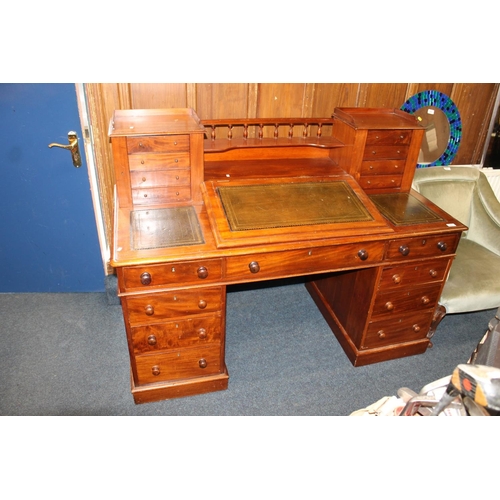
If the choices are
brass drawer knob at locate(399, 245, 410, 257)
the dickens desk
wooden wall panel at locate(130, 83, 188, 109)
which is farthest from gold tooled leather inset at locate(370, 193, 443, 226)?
wooden wall panel at locate(130, 83, 188, 109)

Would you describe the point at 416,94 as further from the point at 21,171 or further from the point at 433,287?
the point at 21,171

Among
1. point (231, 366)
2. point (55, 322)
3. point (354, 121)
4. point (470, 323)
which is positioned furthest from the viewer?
point (470, 323)

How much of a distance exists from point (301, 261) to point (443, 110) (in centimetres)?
194

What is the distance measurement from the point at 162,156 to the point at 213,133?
463mm

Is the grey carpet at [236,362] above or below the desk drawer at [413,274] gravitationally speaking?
below

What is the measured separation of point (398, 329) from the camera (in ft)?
9.07

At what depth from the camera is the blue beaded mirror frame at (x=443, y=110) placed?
3127 mm

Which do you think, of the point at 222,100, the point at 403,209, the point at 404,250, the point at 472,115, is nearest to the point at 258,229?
the point at 404,250

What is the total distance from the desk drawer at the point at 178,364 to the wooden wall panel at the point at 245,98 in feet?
3.86

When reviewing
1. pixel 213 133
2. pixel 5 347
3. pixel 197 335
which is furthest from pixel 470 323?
pixel 5 347

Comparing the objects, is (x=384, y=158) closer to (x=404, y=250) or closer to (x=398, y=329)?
(x=404, y=250)

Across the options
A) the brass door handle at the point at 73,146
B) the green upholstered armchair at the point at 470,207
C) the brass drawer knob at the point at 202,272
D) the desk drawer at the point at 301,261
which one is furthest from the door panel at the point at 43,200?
the green upholstered armchair at the point at 470,207

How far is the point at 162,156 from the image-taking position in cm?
226

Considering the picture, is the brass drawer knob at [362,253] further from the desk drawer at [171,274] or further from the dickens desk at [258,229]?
the desk drawer at [171,274]
